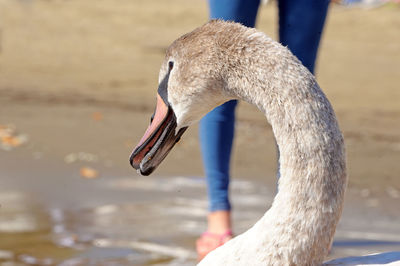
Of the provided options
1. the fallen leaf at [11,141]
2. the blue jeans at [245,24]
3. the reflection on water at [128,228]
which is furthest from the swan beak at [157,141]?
the fallen leaf at [11,141]

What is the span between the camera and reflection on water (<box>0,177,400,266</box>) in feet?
11.5

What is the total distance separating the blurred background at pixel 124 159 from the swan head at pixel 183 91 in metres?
1.39

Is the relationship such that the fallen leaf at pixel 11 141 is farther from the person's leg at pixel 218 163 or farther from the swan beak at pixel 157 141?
the swan beak at pixel 157 141

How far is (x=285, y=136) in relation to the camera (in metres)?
1.78

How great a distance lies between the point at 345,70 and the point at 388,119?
2.78m

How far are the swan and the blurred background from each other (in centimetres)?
164

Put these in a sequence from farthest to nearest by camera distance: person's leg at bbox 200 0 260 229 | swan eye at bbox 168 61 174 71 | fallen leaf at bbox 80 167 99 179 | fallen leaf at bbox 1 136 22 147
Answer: fallen leaf at bbox 1 136 22 147
fallen leaf at bbox 80 167 99 179
person's leg at bbox 200 0 260 229
swan eye at bbox 168 61 174 71

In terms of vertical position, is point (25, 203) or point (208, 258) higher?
point (25, 203)

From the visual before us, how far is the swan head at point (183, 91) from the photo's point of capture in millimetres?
1865

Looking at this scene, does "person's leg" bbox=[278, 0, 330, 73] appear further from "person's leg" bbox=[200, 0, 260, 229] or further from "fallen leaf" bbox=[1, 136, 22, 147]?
"fallen leaf" bbox=[1, 136, 22, 147]

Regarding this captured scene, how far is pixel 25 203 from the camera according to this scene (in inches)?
169

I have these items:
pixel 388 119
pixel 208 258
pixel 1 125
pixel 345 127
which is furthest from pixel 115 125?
pixel 208 258

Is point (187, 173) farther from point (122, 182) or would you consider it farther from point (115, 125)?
point (115, 125)

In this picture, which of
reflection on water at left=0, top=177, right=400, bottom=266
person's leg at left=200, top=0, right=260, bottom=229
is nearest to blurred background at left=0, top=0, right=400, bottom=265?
reflection on water at left=0, top=177, right=400, bottom=266
